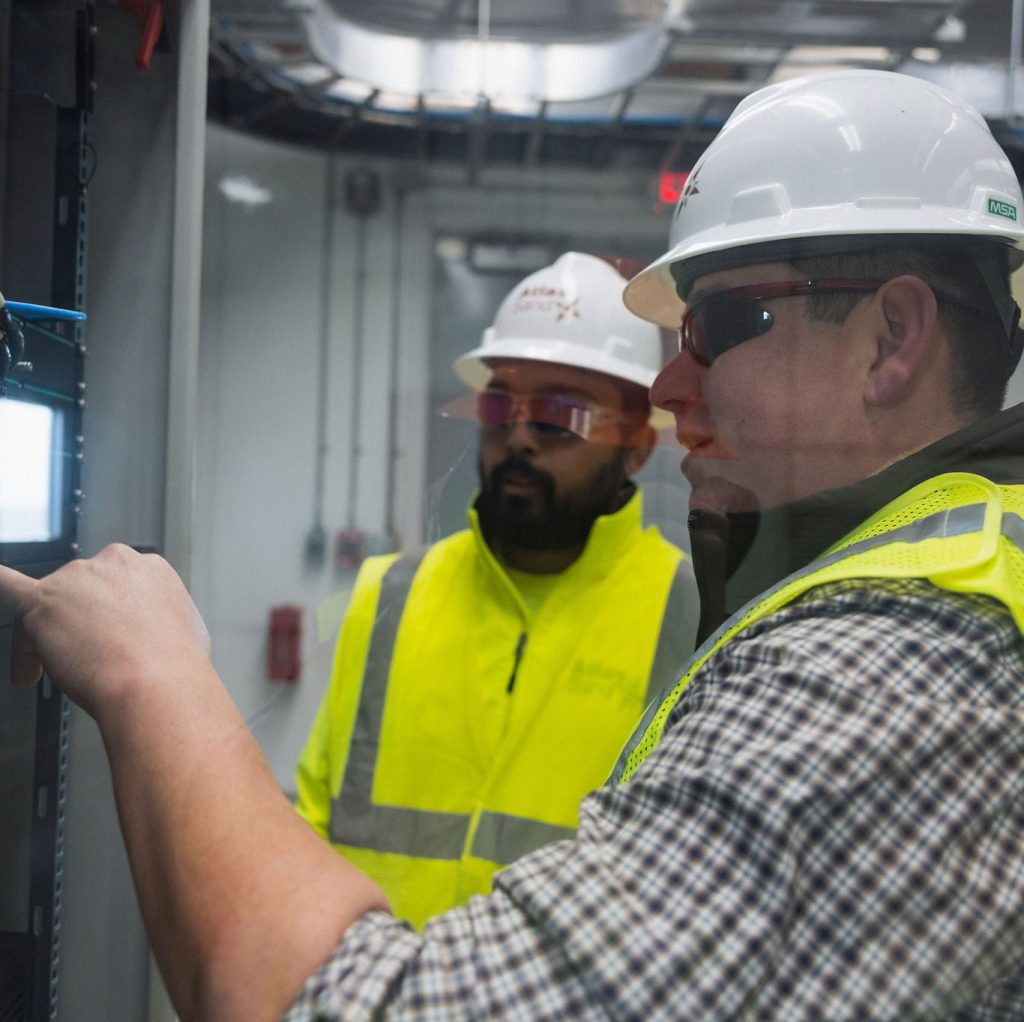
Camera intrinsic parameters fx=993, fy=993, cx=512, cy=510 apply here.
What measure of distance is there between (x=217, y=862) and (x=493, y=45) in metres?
2.16

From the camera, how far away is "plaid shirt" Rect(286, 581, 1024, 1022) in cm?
50

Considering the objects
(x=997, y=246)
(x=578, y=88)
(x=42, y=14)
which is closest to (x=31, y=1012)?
(x=42, y=14)

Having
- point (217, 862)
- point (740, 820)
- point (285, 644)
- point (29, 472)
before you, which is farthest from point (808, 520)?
point (285, 644)

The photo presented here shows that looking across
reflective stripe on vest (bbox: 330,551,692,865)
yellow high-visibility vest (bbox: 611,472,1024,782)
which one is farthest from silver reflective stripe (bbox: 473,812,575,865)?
yellow high-visibility vest (bbox: 611,472,1024,782)

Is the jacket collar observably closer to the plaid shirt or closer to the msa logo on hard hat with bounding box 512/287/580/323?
the plaid shirt

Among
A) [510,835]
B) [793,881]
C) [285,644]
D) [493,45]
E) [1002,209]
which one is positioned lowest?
[510,835]

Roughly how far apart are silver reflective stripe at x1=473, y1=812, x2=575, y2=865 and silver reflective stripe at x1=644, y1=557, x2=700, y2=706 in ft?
0.83

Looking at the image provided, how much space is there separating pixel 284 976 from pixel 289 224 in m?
2.44

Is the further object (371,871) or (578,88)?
(578,88)

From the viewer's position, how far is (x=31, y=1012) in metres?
0.94

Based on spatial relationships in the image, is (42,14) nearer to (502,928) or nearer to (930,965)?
(502,928)

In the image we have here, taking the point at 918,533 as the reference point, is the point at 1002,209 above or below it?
above

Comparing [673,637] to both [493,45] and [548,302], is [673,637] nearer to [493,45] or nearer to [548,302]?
[548,302]

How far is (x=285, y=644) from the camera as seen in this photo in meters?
2.36
